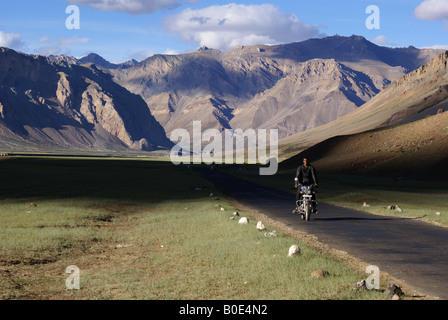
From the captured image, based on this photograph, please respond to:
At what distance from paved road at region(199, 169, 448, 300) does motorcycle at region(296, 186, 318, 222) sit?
0.49 m

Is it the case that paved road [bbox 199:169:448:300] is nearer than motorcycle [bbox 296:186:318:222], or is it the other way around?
paved road [bbox 199:169:448:300]

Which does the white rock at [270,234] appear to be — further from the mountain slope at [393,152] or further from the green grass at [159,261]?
the mountain slope at [393,152]

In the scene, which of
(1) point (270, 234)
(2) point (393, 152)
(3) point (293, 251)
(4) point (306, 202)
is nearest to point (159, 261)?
(3) point (293, 251)

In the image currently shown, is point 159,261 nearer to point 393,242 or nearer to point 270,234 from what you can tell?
point 270,234

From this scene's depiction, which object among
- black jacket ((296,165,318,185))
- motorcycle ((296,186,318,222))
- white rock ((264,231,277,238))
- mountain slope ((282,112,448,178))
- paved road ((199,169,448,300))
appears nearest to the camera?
paved road ((199,169,448,300))

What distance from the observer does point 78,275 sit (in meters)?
15.2

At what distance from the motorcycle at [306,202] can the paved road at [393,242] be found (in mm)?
487

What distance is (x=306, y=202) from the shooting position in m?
28.3

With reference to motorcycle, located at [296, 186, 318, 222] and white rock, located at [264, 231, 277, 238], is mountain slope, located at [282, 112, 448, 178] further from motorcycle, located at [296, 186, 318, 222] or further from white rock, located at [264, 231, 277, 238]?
white rock, located at [264, 231, 277, 238]

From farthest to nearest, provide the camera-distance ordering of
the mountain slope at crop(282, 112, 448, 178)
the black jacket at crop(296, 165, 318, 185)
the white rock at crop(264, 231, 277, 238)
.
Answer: the mountain slope at crop(282, 112, 448, 178), the black jacket at crop(296, 165, 318, 185), the white rock at crop(264, 231, 277, 238)

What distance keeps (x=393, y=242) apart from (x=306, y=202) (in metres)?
7.74

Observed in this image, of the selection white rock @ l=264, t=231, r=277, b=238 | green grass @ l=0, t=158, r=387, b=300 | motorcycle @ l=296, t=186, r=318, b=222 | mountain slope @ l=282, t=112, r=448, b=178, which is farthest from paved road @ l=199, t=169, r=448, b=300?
mountain slope @ l=282, t=112, r=448, b=178

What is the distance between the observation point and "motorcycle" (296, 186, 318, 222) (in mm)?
27359
